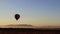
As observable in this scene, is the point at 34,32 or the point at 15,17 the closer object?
the point at 34,32

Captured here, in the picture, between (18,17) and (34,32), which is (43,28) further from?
(18,17)

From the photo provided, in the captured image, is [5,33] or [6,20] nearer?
[5,33]

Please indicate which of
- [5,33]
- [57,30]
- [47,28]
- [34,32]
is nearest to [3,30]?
[5,33]

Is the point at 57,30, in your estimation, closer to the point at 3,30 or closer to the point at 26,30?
the point at 26,30

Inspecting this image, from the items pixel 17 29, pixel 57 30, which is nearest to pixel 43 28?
pixel 57 30

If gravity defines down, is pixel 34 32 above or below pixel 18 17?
below

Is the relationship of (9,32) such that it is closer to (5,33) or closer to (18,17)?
(5,33)

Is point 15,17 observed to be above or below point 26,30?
above
